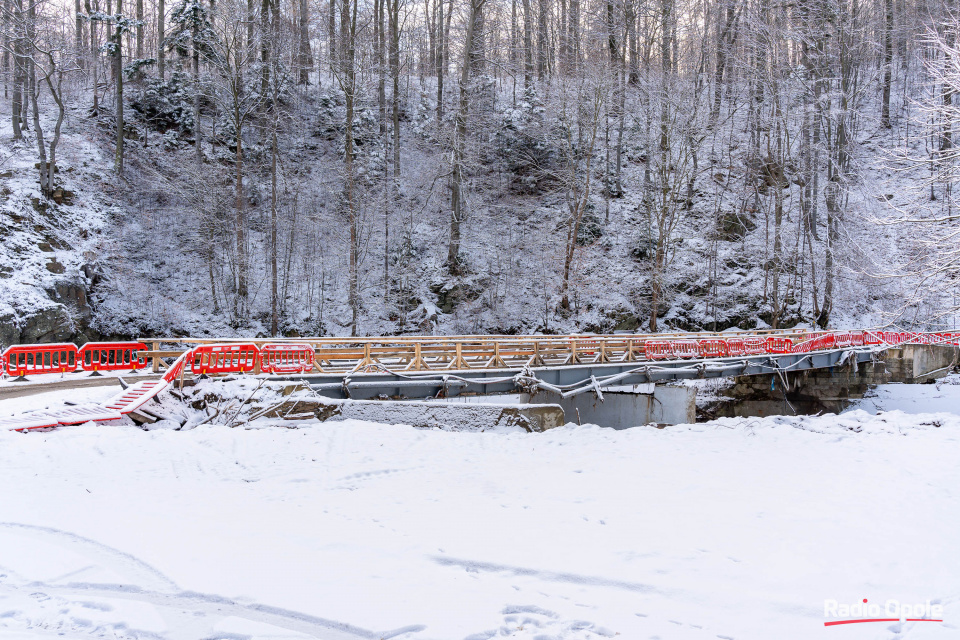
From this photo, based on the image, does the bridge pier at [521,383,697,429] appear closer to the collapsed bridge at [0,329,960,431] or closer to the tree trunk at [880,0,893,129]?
the collapsed bridge at [0,329,960,431]

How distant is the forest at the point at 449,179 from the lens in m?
27.7

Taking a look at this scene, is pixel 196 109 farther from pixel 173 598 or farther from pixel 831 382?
pixel 831 382

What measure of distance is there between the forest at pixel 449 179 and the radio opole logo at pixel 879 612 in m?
24.7

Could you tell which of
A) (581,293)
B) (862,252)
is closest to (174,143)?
(581,293)

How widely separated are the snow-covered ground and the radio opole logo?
8 cm

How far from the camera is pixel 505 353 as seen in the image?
16609 mm

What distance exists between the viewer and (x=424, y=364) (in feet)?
50.1

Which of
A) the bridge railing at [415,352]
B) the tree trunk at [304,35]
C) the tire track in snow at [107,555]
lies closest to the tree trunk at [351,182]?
the bridge railing at [415,352]

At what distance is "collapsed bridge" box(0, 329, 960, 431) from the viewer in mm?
13180

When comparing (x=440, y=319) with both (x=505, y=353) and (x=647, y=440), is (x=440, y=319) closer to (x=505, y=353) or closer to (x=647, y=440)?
(x=505, y=353)

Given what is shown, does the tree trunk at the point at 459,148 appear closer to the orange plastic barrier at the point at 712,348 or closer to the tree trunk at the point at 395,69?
the tree trunk at the point at 395,69

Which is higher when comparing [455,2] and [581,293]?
[455,2]

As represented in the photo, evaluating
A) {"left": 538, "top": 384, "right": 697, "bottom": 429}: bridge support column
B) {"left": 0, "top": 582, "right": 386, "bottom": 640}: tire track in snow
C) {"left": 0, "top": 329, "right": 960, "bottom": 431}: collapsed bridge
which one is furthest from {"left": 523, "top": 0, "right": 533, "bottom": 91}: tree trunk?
{"left": 0, "top": 582, "right": 386, "bottom": 640}: tire track in snow

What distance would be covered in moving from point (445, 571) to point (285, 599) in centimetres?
149
